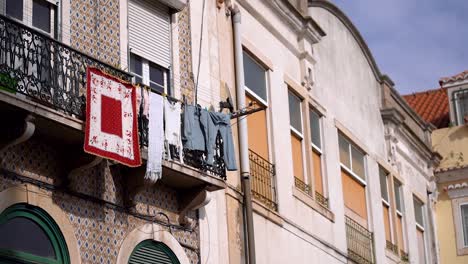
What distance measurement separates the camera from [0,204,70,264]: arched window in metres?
13.1

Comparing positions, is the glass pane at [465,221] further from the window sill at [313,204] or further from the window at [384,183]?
the window sill at [313,204]

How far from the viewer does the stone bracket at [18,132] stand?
12.9 meters

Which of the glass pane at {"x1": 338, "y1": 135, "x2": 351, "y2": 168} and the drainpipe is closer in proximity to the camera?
the drainpipe

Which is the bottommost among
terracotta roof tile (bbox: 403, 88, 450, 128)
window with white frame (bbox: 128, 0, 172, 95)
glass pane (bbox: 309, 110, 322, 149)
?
window with white frame (bbox: 128, 0, 172, 95)

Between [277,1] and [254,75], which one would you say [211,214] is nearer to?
[254,75]

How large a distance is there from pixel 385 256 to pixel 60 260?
1287cm

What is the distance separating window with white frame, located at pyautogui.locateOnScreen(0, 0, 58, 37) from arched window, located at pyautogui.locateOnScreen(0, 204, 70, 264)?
8.26 ft

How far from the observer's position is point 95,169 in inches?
579

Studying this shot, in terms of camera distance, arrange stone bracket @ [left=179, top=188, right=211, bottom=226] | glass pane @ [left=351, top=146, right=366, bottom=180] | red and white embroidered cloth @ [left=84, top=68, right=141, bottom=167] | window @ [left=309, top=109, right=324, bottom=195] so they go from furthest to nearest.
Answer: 1. glass pane @ [left=351, top=146, right=366, bottom=180]
2. window @ [left=309, top=109, right=324, bottom=195]
3. stone bracket @ [left=179, top=188, right=211, bottom=226]
4. red and white embroidered cloth @ [left=84, top=68, right=141, bottom=167]

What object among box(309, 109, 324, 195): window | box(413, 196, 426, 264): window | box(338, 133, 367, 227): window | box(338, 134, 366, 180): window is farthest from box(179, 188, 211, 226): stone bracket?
box(413, 196, 426, 264): window

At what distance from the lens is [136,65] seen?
53.5 ft

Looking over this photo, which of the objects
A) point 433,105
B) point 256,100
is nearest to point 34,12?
point 256,100

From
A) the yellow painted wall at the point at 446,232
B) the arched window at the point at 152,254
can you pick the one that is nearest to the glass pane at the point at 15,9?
the arched window at the point at 152,254

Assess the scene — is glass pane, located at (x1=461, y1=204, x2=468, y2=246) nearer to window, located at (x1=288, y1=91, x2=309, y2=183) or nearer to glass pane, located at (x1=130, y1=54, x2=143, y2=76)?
window, located at (x1=288, y1=91, x2=309, y2=183)
